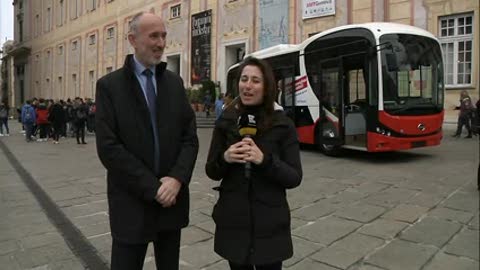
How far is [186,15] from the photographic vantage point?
95.4 ft

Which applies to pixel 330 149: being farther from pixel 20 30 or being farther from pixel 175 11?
pixel 20 30

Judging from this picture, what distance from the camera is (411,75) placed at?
9.95m

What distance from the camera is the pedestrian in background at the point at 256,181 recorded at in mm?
2400

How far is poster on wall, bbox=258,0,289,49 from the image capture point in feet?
73.4

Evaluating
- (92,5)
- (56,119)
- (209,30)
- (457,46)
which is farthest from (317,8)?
(92,5)

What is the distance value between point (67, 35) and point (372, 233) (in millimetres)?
47466

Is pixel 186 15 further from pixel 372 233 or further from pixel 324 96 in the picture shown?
pixel 372 233

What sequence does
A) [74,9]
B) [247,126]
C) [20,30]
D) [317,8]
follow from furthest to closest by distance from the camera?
[20,30], [74,9], [317,8], [247,126]

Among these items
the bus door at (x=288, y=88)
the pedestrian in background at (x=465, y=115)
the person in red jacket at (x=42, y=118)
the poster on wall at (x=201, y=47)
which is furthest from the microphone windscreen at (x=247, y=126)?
the poster on wall at (x=201, y=47)

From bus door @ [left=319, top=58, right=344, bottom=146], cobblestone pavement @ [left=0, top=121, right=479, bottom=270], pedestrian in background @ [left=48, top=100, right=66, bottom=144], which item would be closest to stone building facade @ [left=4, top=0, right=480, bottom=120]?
bus door @ [left=319, top=58, right=344, bottom=146]

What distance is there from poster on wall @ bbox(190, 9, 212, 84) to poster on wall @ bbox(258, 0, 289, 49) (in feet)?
15.0

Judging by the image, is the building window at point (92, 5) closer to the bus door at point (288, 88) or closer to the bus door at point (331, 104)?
the bus door at point (288, 88)

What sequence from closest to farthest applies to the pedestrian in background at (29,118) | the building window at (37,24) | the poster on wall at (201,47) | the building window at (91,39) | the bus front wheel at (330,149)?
the bus front wheel at (330,149) < the pedestrian in background at (29,118) < the poster on wall at (201,47) < the building window at (91,39) < the building window at (37,24)

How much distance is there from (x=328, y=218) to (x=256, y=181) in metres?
3.48
